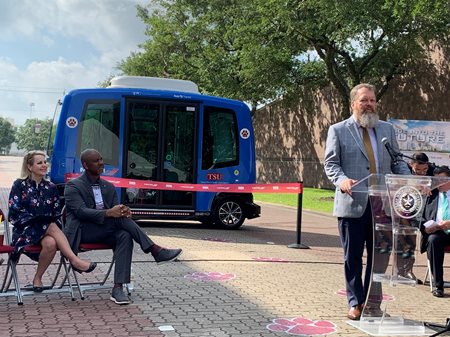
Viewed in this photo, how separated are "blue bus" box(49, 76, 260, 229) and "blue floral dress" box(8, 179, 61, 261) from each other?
5.95 metres

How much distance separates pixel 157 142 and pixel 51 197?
21.2 feet

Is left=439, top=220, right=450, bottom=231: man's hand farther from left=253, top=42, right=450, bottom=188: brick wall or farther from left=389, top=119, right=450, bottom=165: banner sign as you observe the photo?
left=253, top=42, right=450, bottom=188: brick wall

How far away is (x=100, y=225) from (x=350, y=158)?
265 cm

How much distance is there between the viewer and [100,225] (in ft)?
19.7

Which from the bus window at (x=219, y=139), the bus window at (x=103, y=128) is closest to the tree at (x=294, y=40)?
the bus window at (x=219, y=139)

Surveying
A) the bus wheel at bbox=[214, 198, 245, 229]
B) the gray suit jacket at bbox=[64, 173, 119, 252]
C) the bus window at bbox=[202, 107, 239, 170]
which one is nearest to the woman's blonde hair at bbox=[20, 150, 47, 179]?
the gray suit jacket at bbox=[64, 173, 119, 252]

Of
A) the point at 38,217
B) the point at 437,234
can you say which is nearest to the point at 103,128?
the point at 38,217

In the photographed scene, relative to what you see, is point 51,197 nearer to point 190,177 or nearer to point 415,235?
point 415,235

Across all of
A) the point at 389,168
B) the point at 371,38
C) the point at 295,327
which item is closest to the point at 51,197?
the point at 295,327

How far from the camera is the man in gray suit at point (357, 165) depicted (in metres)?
5.15

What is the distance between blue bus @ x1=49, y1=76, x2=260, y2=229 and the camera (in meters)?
12.2

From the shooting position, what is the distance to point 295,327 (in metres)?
5.02

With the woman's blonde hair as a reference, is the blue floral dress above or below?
below

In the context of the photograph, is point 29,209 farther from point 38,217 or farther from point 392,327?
point 392,327
